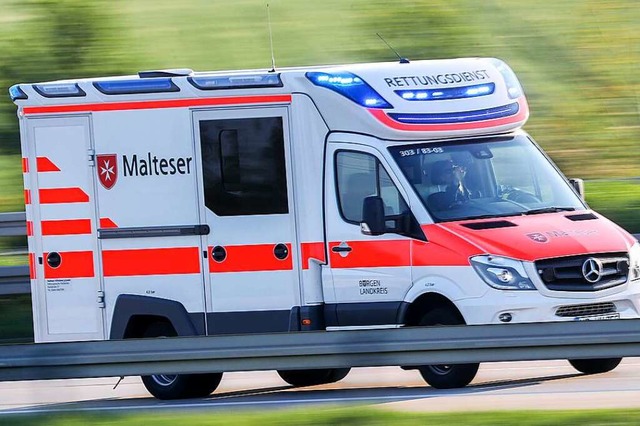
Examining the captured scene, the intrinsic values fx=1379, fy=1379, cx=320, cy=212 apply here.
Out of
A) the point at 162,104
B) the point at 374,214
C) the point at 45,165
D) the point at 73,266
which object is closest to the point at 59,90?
the point at 45,165

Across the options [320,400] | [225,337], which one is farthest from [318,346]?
[320,400]

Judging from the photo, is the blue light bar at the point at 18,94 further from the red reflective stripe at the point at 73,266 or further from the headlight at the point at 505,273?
the headlight at the point at 505,273

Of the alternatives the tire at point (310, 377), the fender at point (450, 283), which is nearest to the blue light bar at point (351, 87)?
the fender at point (450, 283)

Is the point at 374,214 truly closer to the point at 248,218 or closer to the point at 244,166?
the point at 248,218

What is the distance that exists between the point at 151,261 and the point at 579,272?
3.30m

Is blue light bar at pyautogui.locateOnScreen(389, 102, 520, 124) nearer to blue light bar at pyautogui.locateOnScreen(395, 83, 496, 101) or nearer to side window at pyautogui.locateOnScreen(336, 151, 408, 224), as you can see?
blue light bar at pyautogui.locateOnScreen(395, 83, 496, 101)

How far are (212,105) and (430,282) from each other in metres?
2.19

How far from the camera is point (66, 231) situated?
11.0 metres

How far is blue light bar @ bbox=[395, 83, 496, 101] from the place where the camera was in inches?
415

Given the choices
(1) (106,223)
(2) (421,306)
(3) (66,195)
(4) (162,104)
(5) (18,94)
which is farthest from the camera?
(5) (18,94)

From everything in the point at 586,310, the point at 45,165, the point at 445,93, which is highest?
the point at 445,93

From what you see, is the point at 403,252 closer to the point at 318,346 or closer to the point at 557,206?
the point at 557,206

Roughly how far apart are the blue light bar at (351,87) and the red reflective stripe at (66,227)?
216cm

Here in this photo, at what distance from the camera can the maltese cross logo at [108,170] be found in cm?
1088
